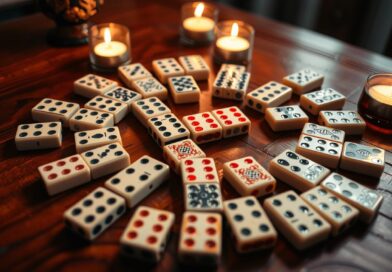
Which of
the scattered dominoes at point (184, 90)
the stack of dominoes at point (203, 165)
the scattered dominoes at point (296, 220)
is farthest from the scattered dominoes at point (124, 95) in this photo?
the scattered dominoes at point (296, 220)

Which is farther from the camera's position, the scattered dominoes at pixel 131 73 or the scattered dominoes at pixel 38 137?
the scattered dominoes at pixel 131 73

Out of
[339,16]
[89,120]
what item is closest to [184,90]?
[89,120]

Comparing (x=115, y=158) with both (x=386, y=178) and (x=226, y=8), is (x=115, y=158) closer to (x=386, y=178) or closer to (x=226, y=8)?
(x=386, y=178)

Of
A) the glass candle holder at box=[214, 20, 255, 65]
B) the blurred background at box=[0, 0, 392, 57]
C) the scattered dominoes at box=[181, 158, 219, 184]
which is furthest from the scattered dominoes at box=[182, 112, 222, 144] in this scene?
the blurred background at box=[0, 0, 392, 57]

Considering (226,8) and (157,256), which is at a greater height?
(226,8)

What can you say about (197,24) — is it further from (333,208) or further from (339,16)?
(339,16)

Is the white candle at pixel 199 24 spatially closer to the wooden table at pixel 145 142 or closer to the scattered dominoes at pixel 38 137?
the wooden table at pixel 145 142

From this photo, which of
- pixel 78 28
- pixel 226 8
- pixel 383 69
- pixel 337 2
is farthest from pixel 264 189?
pixel 337 2

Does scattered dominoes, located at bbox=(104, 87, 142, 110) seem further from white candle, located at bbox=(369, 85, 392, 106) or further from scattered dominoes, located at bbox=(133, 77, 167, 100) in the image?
white candle, located at bbox=(369, 85, 392, 106)
